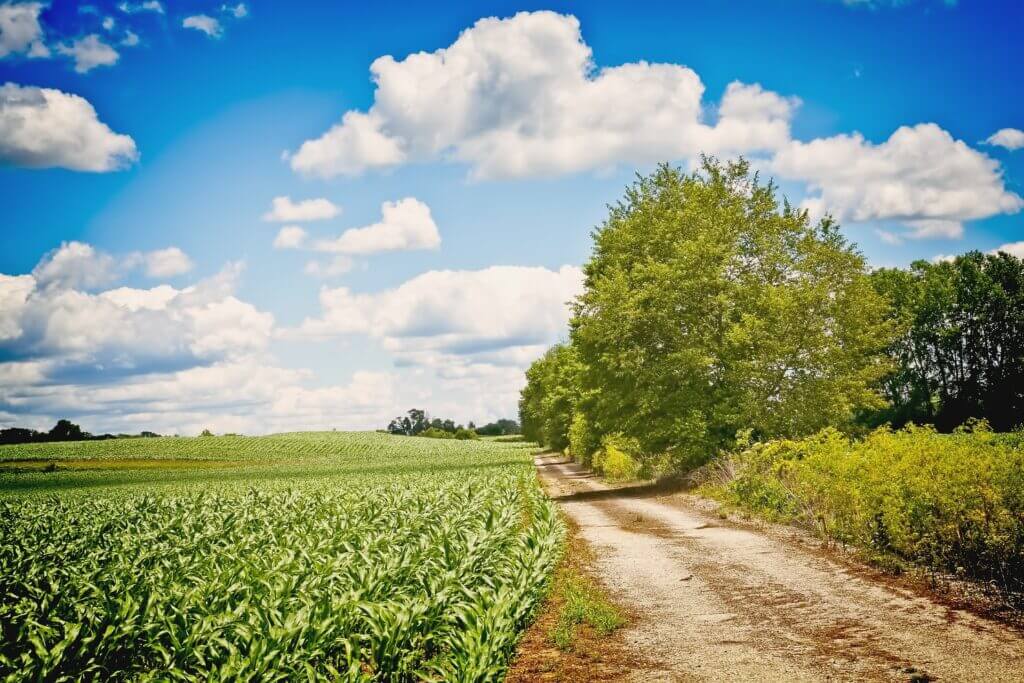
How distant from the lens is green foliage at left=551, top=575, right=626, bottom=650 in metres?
9.35

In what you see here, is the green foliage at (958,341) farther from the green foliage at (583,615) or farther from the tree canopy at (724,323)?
the green foliage at (583,615)

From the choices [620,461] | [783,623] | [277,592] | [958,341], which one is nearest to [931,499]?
[783,623]

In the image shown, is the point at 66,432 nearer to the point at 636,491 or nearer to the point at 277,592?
the point at 636,491

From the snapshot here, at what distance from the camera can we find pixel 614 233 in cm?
3344

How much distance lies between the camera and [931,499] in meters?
10.2

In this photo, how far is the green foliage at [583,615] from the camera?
30.7 ft

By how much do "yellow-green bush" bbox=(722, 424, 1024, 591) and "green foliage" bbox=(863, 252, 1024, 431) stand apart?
51.8m

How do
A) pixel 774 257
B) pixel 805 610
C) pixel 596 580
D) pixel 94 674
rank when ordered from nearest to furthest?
pixel 94 674
pixel 805 610
pixel 596 580
pixel 774 257

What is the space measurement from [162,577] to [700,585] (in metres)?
8.49

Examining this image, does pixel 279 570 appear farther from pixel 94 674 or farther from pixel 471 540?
pixel 471 540

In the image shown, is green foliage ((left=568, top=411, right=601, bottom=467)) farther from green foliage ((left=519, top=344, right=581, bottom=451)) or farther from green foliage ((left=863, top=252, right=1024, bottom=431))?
green foliage ((left=863, top=252, right=1024, bottom=431))

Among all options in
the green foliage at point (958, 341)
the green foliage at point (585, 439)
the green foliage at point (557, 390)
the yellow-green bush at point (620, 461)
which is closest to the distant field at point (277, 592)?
the yellow-green bush at point (620, 461)

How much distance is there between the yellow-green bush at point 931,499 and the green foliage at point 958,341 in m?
51.8

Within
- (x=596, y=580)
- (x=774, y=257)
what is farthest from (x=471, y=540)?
(x=774, y=257)
